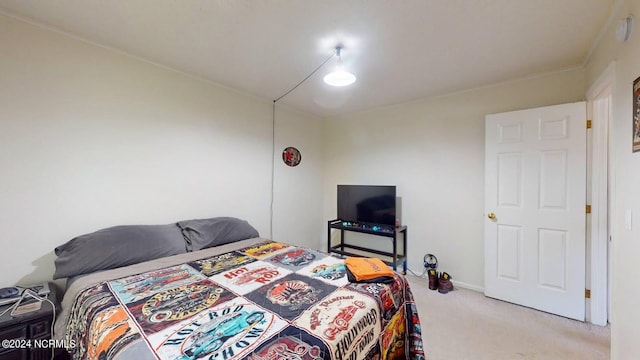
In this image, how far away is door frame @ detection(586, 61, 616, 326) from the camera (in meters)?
2.23

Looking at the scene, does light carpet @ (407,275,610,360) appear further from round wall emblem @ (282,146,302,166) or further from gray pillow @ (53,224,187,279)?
round wall emblem @ (282,146,302,166)

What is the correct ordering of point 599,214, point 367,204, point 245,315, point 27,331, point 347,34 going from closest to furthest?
point 245,315
point 27,331
point 347,34
point 599,214
point 367,204

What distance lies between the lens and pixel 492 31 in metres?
1.85

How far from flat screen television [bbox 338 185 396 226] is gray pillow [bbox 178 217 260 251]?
4.95ft

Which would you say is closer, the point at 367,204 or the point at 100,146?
the point at 100,146

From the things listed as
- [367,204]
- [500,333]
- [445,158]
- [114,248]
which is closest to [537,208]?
[445,158]

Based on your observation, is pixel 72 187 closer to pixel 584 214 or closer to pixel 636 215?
pixel 636 215

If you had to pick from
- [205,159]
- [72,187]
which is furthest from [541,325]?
[72,187]

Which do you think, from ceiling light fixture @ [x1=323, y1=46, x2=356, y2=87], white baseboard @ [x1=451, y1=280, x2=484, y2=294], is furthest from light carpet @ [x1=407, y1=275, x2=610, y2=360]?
ceiling light fixture @ [x1=323, y1=46, x2=356, y2=87]

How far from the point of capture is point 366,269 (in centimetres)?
172

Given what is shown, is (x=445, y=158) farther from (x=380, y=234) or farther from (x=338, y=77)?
(x=338, y=77)

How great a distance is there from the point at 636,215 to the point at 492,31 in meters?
1.45

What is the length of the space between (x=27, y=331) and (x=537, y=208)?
4.13 metres

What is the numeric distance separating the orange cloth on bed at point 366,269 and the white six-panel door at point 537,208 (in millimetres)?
1795
